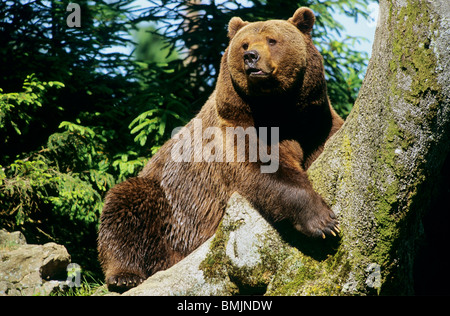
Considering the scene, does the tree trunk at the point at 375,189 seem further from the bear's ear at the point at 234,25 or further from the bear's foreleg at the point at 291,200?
the bear's ear at the point at 234,25

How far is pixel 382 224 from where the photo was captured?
340 cm

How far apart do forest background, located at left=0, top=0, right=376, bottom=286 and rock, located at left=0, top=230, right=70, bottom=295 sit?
30.7 inches

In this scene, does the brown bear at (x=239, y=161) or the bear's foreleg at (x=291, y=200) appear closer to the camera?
the bear's foreleg at (x=291, y=200)

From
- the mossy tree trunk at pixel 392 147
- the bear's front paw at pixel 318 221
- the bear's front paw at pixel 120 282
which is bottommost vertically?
the bear's front paw at pixel 120 282

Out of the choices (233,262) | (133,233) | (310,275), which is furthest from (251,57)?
(133,233)

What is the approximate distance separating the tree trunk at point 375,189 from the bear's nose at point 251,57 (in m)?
1.02

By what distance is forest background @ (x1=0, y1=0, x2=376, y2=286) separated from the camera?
23.0 feet

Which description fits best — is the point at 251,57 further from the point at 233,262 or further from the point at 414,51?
A: the point at 233,262

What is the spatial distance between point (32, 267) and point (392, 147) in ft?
15.0

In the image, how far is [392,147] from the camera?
3.32m

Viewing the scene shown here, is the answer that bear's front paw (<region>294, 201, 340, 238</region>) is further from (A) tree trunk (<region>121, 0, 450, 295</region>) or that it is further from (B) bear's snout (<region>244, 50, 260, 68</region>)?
(B) bear's snout (<region>244, 50, 260, 68</region>)

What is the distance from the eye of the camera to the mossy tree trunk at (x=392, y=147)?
10.5 feet

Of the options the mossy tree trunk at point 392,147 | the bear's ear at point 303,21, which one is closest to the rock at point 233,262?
the mossy tree trunk at point 392,147
